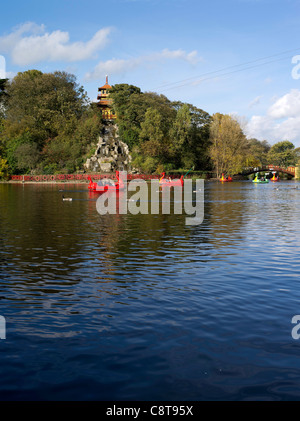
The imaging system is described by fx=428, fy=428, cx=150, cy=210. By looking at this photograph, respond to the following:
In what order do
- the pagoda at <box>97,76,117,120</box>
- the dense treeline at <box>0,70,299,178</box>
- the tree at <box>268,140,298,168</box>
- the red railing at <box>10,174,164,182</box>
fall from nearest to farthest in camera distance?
the red railing at <box>10,174,164,182</box> → the dense treeline at <box>0,70,299,178</box> → the pagoda at <box>97,76,117,120</box> → the tree at <box>268,140,298,168</box>

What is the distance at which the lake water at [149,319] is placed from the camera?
7.11 m

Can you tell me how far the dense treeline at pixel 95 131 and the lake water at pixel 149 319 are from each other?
92.7 metres

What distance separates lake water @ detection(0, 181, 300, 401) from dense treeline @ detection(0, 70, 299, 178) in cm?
9270

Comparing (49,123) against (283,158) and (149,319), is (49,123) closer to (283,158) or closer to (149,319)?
(283,158)

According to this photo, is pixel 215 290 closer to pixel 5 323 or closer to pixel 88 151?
pixel 5 323

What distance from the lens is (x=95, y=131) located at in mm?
118438

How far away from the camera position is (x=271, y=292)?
40.3 ft

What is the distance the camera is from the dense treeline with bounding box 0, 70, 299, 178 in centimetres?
11238

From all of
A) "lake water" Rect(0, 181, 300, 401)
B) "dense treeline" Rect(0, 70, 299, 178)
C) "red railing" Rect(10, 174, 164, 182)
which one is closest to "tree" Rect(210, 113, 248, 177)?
"dense treeline" Rect(0, 70, 299, 178)

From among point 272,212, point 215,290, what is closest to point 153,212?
point 272,212

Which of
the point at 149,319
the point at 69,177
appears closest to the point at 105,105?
the point at 69,177

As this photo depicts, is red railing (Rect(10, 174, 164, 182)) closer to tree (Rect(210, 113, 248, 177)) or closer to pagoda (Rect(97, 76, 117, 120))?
tree (Rect(210, 113, 248, 177))

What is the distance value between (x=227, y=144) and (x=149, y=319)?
109 m

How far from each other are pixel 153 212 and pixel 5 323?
84.2 feet
